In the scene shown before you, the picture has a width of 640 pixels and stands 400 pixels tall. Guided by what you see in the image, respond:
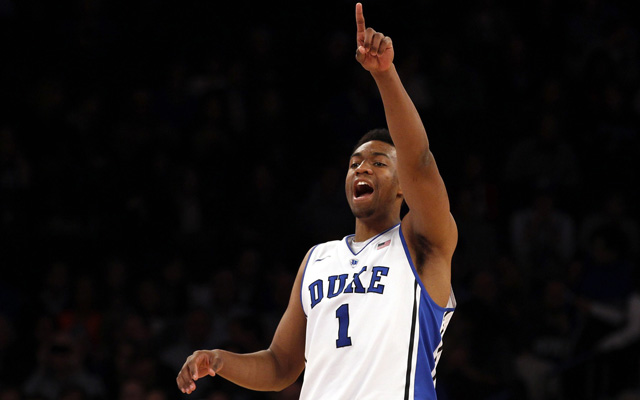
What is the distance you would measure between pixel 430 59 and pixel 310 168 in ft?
7.23

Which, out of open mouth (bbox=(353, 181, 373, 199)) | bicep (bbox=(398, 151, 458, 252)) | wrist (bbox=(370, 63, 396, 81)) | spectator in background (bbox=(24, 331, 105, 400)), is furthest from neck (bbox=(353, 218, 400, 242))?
spectator in background (bbox=(24, 331, 105, 400))

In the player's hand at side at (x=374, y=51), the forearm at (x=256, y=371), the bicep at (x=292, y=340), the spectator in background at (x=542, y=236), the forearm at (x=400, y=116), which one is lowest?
the forearm at (x=256, y=371)

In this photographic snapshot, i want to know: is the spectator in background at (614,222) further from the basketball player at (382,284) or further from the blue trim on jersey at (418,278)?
the blue trim on jersey at (418,278)

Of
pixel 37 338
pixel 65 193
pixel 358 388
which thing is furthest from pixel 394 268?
pixel 65 193

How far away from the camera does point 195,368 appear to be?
3727 millimetres

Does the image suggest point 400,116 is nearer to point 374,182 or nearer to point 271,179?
point 374,182

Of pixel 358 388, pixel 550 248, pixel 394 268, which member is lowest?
pixel 358 388

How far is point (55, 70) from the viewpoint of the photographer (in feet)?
31.6

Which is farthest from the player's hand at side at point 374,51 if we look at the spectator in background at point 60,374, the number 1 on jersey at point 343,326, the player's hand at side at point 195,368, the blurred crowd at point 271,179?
the spectator in background at point 60,374

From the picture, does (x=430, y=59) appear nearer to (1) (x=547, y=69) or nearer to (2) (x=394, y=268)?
(1) (x=547, y=69)

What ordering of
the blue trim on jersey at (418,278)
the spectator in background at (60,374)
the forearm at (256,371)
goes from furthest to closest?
the spectator in background at (60,374), the forearm at (256,371), the blue trim on jersey at (418,278)

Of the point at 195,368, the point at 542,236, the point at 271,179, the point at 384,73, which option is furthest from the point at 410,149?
the point at 542,236

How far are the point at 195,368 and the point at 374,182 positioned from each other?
3.76 ft

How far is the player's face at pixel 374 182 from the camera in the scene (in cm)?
407
